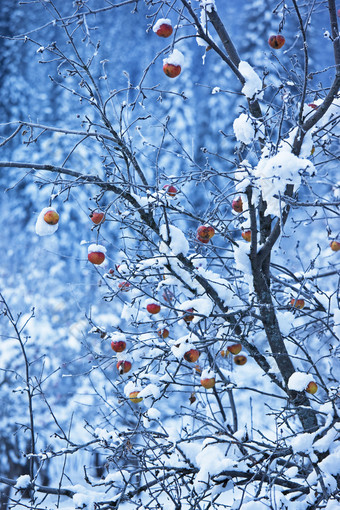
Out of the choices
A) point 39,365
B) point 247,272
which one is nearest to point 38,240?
point 39,365

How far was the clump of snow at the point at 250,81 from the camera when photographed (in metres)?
2.50

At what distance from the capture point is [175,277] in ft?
9.89

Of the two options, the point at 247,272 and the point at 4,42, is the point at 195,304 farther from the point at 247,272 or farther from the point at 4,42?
the point at 4,42

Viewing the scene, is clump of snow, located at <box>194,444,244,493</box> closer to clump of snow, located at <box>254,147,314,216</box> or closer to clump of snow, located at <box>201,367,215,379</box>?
clump of snow, located at <box>201,367,215,379</box>

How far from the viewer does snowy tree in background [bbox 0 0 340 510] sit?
239cm

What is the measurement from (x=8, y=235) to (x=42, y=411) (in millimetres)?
3908

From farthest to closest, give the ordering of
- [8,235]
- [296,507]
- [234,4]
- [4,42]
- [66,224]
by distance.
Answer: [234,4] → [4,42] → [66,224] → [8,235] → [296,507]

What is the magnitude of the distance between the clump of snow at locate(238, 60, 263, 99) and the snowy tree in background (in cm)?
2

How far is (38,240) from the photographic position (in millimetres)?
10336

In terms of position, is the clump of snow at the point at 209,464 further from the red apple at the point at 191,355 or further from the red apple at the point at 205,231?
the red apple at the point at 205,231

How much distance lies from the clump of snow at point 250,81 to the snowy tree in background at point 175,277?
23mm

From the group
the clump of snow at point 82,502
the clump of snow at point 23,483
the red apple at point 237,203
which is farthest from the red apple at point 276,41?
the clump of snow at point 23,483

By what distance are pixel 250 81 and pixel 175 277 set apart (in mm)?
1192

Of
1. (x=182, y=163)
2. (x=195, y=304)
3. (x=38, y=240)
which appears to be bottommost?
(x=195, y=304)
